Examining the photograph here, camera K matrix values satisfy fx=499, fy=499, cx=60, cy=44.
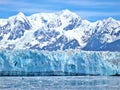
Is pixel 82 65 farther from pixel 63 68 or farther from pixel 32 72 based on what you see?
pixel 32 72

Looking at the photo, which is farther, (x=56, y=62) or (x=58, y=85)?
(x=56, y=62)

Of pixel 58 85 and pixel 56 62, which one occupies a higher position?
pixel 56 62

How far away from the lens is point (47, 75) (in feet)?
426

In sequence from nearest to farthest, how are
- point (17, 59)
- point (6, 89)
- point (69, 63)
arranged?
point (6, 89) → point (17, 59) → point (69, 63)

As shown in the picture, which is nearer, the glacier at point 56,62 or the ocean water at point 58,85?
the ocean water at point 58,85

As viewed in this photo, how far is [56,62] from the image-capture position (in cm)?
11750

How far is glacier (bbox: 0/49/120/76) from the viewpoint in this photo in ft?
370

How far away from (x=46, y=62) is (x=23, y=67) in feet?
18.0

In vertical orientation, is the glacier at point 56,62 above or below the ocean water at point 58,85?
above

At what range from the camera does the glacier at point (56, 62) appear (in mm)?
112688

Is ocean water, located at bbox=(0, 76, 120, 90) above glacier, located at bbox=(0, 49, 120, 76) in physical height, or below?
below

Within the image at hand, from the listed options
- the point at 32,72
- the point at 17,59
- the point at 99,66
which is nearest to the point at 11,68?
the point at 17,59

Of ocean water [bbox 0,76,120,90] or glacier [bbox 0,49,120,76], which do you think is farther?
glacier [bbox 0,49,120,76]

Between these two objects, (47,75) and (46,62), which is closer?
(46,62)
